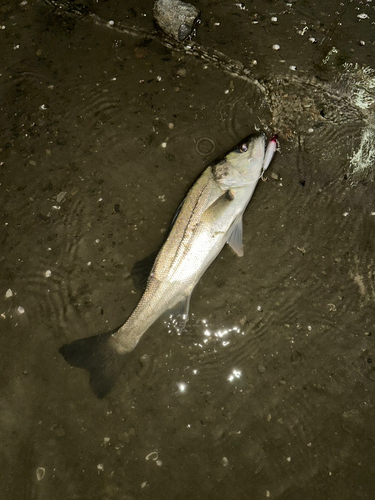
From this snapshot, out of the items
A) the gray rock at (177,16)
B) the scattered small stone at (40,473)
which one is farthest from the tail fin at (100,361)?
the gray rock at (177,16)

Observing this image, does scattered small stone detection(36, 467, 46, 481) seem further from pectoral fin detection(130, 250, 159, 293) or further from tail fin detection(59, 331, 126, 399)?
pectoral fin detection(130, 250, 159, 293)

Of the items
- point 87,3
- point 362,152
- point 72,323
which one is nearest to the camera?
point 72,323

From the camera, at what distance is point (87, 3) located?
4008 millimetres

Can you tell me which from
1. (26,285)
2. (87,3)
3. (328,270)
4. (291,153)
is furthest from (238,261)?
(87,3)

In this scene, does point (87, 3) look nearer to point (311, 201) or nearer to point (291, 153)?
point (291, 153)

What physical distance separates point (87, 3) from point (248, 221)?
291 centimetres

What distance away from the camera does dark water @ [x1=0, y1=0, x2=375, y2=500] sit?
3.20 meters

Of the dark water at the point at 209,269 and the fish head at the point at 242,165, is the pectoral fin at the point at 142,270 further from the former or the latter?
the fish head at the point at 242,165

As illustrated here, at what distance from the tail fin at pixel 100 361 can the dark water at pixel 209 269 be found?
0.17 meters

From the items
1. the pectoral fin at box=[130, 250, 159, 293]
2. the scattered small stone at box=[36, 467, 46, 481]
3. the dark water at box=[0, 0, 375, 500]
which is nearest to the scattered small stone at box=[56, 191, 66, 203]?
the dark water at box=[0, 0, 375, 500]

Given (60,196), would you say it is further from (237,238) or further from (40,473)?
(40,473)

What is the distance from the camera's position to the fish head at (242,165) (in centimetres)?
330

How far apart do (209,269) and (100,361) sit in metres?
1.23

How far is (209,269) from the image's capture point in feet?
11.3
